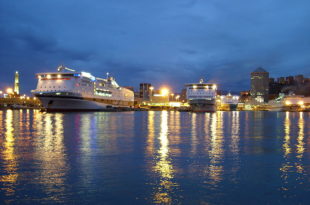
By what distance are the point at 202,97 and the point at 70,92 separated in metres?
64.8

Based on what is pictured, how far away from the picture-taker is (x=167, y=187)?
9797 mm

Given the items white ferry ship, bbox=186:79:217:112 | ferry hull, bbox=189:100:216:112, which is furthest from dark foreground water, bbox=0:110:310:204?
white ferry ship, bbox=186:79:217:112

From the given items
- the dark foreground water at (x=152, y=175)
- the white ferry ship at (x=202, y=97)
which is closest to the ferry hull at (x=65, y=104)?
the white ferry ship at (x=202, y=97)

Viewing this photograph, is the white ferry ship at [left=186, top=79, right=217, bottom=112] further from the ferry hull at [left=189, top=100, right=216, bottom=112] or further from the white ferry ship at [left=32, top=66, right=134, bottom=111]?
the white ferry ship at [left=32, top=66, right=134, bottom=111]

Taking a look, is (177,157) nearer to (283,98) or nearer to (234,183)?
(234,183)

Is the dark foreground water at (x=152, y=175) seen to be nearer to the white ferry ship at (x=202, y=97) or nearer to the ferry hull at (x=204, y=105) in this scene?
the ferry hull at (x=204, y=105)

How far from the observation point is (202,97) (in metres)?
131

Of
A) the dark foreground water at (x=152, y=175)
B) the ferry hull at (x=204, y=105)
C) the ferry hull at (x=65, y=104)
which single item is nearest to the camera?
the dark foreground water at (x=152, y=175)

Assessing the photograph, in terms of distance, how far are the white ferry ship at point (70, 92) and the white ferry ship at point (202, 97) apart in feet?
132

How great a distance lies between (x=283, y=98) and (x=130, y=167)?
207 m

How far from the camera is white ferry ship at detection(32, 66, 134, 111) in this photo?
3435 inches

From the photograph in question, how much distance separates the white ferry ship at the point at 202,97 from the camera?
126375mm

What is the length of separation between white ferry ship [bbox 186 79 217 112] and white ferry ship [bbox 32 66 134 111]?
132ft

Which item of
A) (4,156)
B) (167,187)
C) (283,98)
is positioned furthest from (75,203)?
(283,98)
